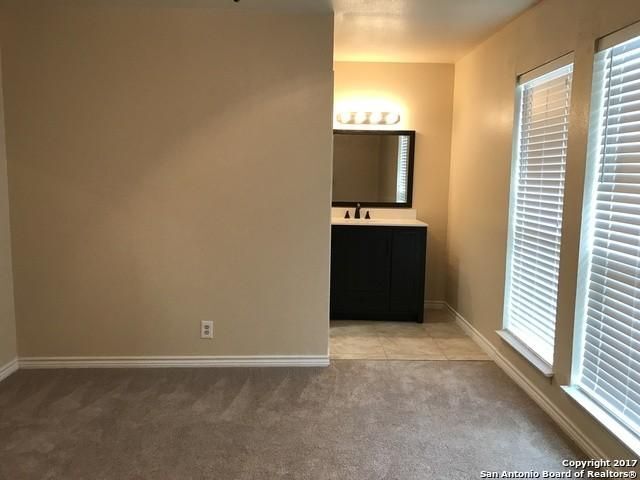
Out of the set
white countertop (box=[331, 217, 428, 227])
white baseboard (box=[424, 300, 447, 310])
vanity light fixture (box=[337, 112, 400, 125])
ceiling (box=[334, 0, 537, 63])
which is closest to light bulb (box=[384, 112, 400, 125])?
vanity light fixture (box=[337, 112, 400, 125])

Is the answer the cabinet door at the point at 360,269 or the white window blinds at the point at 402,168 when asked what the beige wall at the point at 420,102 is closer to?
the white window blinds at the point at 402,168

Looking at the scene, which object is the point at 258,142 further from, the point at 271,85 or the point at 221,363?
the point at 221,363

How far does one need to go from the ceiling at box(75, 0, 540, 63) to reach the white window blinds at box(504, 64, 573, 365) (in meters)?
0.53

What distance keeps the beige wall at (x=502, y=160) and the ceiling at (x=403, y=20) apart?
Answer: 0.49 feet

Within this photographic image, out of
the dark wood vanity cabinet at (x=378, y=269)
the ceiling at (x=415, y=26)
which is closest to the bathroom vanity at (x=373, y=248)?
the dark wood vanity cabinet at (x=378, y=269)

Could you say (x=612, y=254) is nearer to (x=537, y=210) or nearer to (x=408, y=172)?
(x=537, y=210)

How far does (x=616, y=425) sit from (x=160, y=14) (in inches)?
130

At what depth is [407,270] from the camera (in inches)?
170

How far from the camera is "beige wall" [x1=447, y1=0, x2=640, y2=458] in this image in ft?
7.86

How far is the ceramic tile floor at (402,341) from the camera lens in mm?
3578

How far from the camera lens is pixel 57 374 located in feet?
10.4

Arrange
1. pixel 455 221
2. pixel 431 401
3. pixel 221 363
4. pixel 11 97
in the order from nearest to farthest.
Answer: pixel 431 401, pixel 11 97, pixel 221 363, pixel 455 221

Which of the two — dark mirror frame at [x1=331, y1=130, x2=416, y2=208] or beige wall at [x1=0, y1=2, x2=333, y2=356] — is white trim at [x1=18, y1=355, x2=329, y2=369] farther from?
dark mirror frame at [x1=331, y1=130, x2=416, y2=208]

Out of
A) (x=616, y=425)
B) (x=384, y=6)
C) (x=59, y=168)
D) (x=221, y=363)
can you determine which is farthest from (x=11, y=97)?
(x=616, y=425)
